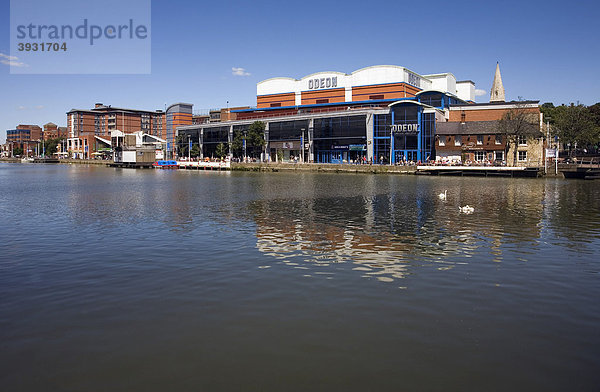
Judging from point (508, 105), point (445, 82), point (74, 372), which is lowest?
point (74, 372)

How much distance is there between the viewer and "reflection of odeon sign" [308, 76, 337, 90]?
399 ft

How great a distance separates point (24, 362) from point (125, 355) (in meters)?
1.77

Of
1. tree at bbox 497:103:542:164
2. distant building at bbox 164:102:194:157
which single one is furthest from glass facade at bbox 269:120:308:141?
distant building at bbox 164:102:194:157

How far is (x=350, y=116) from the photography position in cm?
10475

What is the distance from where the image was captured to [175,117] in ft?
596

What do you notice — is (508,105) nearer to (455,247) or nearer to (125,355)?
(455,247)

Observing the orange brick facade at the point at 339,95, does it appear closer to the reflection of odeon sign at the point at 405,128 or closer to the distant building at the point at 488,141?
the reflection of odeon sign at the point at 405,128

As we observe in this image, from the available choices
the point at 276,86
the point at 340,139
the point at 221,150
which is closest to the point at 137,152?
the point at 221,150

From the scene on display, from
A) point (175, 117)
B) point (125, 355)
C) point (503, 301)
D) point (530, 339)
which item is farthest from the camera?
point (175, 117)

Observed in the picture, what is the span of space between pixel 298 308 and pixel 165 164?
411 feet

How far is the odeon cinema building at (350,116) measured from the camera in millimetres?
97875

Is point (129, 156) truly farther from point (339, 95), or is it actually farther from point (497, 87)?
point (497, 87)

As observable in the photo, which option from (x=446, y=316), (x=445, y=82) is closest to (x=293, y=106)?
(x=445, y=82)

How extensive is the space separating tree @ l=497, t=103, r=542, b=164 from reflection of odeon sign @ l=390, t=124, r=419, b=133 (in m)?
16.2
